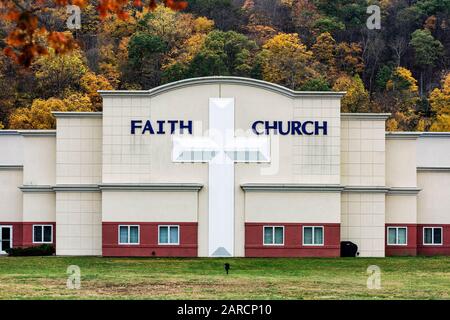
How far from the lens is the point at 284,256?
65562 mm

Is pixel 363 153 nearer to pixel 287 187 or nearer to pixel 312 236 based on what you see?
pixel 287 187

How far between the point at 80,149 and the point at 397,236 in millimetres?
18324

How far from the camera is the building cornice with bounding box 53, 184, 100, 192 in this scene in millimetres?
67062

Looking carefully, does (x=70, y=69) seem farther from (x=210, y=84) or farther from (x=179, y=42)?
(x=210, y=84)

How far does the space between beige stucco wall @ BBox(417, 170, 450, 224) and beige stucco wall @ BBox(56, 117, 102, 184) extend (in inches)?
720

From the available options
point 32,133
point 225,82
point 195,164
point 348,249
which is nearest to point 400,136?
point 348,249

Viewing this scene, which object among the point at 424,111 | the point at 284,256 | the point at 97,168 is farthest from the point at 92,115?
the point at 424,111

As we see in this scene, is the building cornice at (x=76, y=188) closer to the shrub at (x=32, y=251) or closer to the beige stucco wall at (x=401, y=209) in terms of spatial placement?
the shrub at (x=32, y=251)

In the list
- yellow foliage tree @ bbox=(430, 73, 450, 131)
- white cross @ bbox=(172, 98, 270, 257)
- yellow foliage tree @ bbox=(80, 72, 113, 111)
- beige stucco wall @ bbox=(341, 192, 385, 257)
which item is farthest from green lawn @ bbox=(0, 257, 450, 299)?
yellow foliage tree @ bbox=(80, 72, 113, 111)

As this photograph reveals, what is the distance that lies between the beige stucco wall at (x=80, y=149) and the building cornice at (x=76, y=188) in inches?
14.9

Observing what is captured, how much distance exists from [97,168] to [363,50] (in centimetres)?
10279

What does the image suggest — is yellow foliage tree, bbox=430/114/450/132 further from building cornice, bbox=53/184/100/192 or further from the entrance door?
the entrance door

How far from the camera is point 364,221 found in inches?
2638

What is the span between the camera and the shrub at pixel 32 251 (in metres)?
66.6
